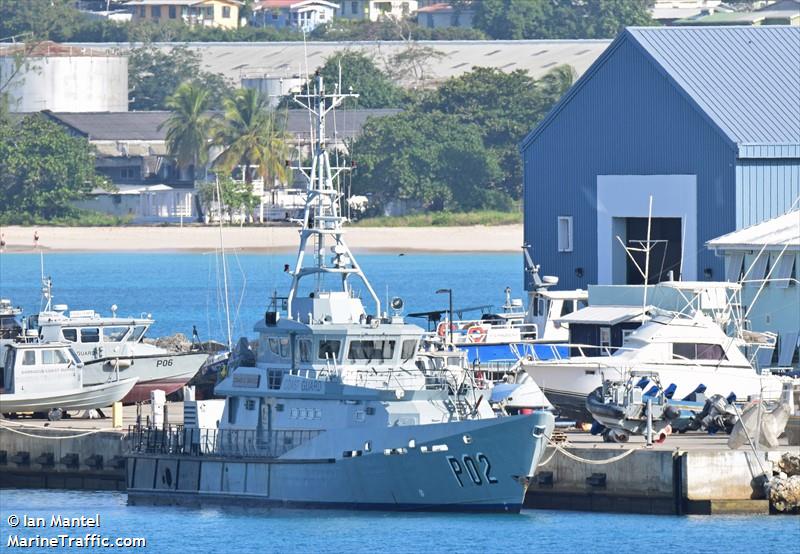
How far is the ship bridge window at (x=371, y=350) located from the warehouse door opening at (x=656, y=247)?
17013 mm

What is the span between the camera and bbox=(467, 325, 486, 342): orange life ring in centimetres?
5200

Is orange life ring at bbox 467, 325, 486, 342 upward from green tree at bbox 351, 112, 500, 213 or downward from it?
downward

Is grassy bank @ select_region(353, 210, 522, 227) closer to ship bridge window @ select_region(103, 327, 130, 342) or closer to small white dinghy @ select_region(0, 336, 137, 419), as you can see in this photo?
ship bridge window @ select_region(103, 327, 130, 342)

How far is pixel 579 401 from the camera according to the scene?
45250 millimetres

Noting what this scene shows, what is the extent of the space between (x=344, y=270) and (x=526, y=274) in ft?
63.3

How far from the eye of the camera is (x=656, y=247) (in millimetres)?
56406

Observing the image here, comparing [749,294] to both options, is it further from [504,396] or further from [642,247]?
[504,396]

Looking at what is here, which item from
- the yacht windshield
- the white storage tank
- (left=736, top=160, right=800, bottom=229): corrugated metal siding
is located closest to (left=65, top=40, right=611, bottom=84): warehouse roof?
→ the white storage tank

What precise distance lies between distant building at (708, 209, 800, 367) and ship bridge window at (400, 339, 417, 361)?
12.6 metres

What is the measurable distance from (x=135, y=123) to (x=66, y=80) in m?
23.2

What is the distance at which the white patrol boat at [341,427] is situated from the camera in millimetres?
37875

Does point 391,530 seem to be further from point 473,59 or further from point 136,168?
point 473,59

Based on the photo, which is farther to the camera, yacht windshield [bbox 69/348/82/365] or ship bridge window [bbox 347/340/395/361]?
yacht windshield [bbox 69/348/82/365]

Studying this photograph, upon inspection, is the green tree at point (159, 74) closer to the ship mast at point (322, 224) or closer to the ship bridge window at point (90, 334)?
the ship bridge window at point (90, 334)
